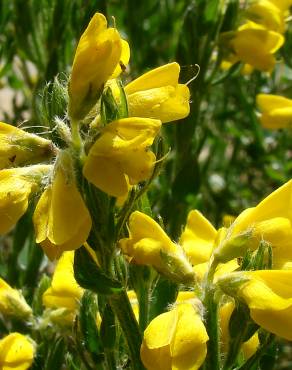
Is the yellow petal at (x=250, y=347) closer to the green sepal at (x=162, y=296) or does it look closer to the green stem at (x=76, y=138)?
the green sepal at (x=162, y=296)

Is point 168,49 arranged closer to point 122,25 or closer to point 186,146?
point 122,25

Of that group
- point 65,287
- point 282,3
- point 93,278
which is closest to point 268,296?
point 93,278

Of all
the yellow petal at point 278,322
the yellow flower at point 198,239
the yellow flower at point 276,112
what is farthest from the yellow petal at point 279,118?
the yellow petal at point 278,322

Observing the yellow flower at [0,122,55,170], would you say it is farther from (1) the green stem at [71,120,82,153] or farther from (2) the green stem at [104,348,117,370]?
(2) the green stem at [104,348,117,370]

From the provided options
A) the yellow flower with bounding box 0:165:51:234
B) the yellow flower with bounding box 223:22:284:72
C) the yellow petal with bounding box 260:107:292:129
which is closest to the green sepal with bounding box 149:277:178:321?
the yellow flower with bounding box 0:165:51:234

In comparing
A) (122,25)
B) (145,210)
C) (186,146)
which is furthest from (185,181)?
(122,25)

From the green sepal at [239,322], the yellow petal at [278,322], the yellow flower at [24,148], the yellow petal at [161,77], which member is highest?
the yellow petal at [161,77]

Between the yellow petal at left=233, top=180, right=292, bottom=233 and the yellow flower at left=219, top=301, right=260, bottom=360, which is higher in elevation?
the yellow petal at left=233, top=180, right=292, bottom=233
